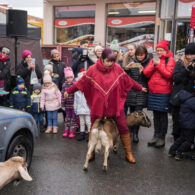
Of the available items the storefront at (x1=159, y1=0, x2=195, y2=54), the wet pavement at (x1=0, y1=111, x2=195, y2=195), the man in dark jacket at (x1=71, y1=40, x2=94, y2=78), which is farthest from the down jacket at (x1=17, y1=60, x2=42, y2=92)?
the storefront at (x1=159, y1=0, x2=195, y2=54)

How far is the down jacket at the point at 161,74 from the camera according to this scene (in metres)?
5.33

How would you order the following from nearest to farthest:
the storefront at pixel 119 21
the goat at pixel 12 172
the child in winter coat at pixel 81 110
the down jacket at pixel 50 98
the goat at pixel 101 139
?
the goat at pixel 12 172
the goat at pixel 101 139
the child in winter coat at pixel 81 110
the down jacket at pixel 50 98
the storefront at pixel 119 21

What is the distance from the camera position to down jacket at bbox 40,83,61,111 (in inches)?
258

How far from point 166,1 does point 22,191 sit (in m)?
13.3

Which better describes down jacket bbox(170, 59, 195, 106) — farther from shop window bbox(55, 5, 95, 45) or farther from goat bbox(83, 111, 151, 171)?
shop window bbox(55, 5, 95, 45)

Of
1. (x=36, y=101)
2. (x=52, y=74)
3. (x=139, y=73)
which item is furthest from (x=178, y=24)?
(x=36, y=101)

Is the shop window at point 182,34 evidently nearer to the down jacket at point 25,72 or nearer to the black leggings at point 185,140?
the down jacket at point 25,72

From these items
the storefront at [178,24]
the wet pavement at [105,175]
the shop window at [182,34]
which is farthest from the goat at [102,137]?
the shop window at [182,34]

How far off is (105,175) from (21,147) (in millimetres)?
1377

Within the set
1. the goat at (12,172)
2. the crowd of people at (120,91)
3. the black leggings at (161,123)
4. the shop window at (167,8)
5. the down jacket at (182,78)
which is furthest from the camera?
the shop window at (167,8)

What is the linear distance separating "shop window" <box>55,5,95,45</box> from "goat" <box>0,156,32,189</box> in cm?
1422

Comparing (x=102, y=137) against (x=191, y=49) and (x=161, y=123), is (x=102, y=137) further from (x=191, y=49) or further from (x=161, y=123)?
(x=191, y=49)

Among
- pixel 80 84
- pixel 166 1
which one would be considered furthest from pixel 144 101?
pixel 166 1

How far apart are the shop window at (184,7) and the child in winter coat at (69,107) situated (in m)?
9.38
